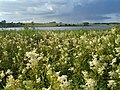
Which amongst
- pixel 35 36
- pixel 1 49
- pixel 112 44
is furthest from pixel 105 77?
pixel 35 36

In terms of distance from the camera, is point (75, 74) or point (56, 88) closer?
point (56, 88)

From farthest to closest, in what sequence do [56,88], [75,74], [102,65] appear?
[75,74]
[102,65]
[56,88]

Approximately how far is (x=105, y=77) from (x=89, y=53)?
2.45 metres

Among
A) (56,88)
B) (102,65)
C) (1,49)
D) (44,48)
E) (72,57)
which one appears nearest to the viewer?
(56,88)

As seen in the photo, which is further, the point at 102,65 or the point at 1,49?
the point at 1,49

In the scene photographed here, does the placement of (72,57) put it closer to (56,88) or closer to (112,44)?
(112,44)

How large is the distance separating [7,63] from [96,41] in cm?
281

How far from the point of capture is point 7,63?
1096 centimetres

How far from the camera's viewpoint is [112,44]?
1096 centimetres

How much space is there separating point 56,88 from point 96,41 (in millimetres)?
5732

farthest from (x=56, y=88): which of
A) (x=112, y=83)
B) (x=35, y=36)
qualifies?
(x=35, y=36)

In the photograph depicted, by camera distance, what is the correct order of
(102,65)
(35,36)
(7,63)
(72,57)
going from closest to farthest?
(102,65) < (72,57) < (7,63) < (35,36)

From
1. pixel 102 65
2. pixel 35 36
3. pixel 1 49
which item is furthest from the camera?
pixel 35 36

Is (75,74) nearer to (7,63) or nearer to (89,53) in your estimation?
(89,53)
